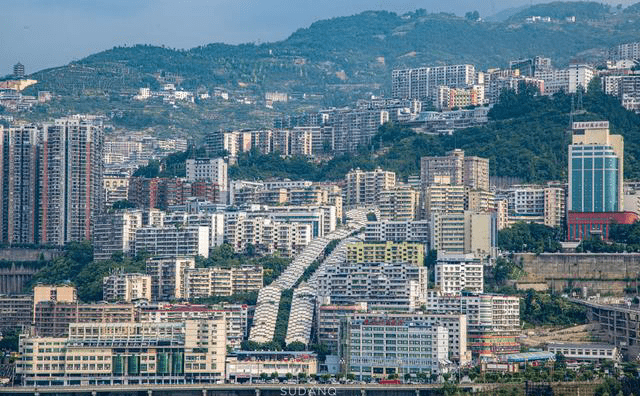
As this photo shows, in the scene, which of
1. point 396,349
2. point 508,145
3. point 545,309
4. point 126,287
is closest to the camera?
point 396,349

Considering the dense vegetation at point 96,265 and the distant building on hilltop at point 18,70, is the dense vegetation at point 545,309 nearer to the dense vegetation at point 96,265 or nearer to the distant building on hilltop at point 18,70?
the dense vegetation at point 96,265

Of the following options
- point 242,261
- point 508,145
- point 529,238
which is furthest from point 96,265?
point 508,145

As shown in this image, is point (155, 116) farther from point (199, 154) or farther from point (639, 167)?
point (639, 167)

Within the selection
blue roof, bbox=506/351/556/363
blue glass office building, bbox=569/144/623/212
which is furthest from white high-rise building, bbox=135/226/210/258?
blue roof, bbox=506/351/556/363

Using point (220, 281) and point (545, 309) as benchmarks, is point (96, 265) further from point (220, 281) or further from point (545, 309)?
point (545, 309)

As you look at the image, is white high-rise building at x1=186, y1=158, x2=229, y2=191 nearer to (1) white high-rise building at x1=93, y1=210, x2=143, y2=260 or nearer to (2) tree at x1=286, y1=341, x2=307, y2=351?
(1) white high-rise building at x1=93, y1=210, x2=143, y2=260

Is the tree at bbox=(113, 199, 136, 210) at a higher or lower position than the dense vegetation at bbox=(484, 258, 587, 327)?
higher

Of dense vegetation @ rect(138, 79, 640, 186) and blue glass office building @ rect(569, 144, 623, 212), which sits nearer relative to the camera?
blue glass office building @ rect(569, 144, 623, 212)

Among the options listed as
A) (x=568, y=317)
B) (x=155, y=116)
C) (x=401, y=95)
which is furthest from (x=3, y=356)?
(x=155, y=116)

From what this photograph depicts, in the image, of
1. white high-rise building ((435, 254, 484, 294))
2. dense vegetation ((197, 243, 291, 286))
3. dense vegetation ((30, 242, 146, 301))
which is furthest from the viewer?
dense vegetation ((197, 243, 291, 286))
